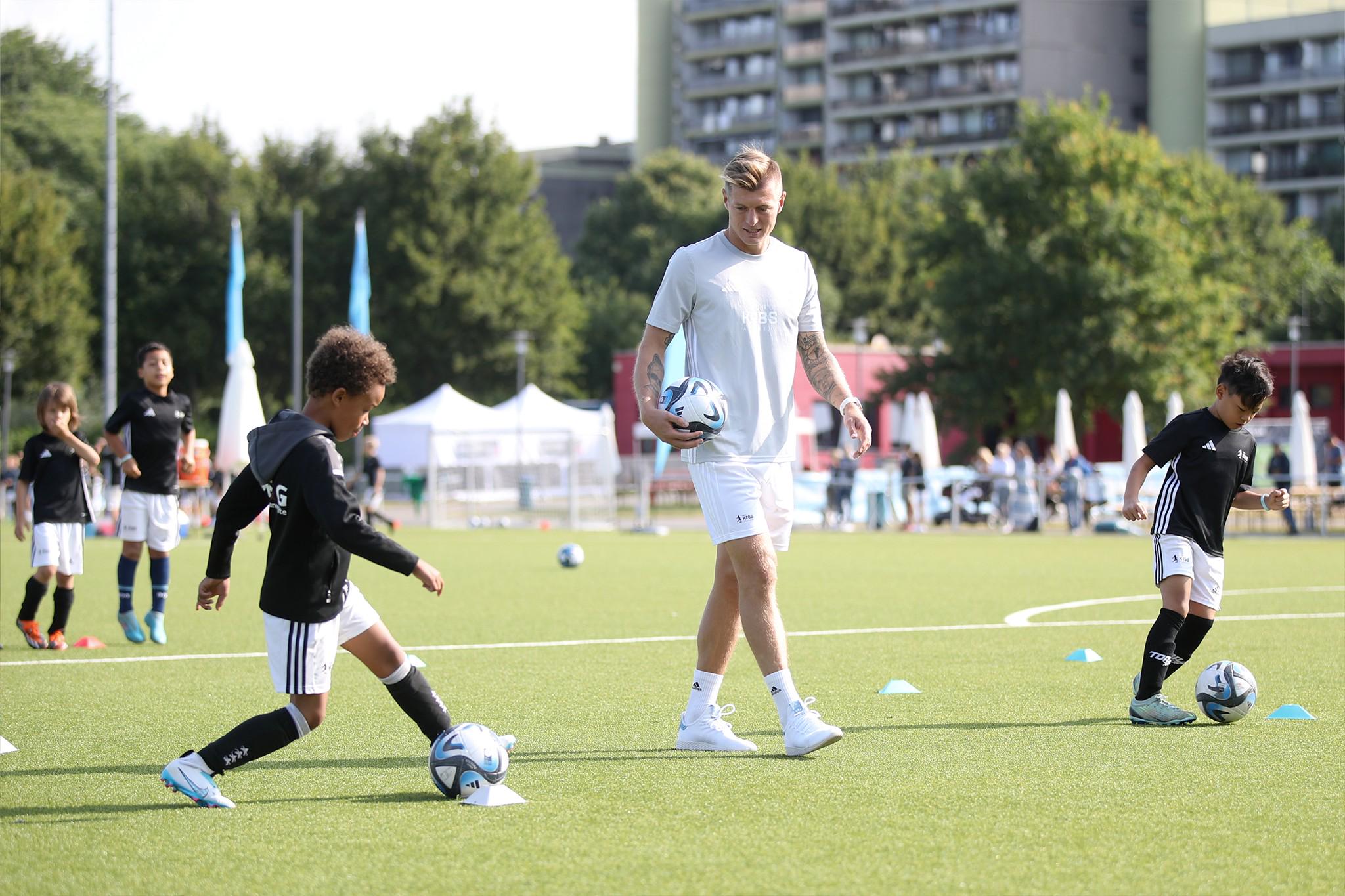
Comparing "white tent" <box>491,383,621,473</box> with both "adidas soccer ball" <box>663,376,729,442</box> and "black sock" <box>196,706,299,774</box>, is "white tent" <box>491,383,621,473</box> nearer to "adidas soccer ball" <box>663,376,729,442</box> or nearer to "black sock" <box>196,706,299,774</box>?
"adidas soccer ball" <box>663,376,729,442</box>

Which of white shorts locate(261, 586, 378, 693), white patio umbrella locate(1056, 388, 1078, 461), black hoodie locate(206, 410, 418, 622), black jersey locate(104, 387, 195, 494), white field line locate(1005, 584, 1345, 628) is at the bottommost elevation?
white field line locate(1005, 584, 1345, 628)

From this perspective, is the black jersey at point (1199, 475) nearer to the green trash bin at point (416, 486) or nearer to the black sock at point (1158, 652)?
the black sock at point (1158, 652)

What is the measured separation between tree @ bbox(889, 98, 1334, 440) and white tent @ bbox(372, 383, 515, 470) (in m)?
16.9

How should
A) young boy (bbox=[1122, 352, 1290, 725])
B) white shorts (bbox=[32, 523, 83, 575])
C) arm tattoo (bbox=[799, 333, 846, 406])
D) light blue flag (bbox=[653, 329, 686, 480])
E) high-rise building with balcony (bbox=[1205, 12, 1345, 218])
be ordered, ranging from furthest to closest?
high-rise building with balcony (bbox=[1205, 12, 1345, 218]), light blue flag (bbox=[653, 329, 686, 480]), white shorts (bbox=[32, 523, 83, 575]), young boy (bbox=[1122, 352, 1290, 725]), arm tattoo (bbox=[799, 333, 846, 406])

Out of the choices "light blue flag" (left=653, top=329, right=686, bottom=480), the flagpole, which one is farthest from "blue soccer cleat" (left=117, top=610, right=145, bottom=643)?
the flagpole

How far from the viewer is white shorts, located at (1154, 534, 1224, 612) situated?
24.6ft

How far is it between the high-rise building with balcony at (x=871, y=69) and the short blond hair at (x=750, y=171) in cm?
8262

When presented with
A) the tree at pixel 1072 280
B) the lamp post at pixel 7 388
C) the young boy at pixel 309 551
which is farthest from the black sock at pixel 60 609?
the tree at pixel 1072 280

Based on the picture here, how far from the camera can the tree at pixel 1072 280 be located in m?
49.8

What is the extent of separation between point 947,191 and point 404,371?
21049 millimetres

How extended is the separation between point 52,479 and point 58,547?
497 millimetres

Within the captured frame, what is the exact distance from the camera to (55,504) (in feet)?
36.6

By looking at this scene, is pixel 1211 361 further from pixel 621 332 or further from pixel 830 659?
pixel 830 659

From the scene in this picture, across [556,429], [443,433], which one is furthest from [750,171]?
[556,429]
